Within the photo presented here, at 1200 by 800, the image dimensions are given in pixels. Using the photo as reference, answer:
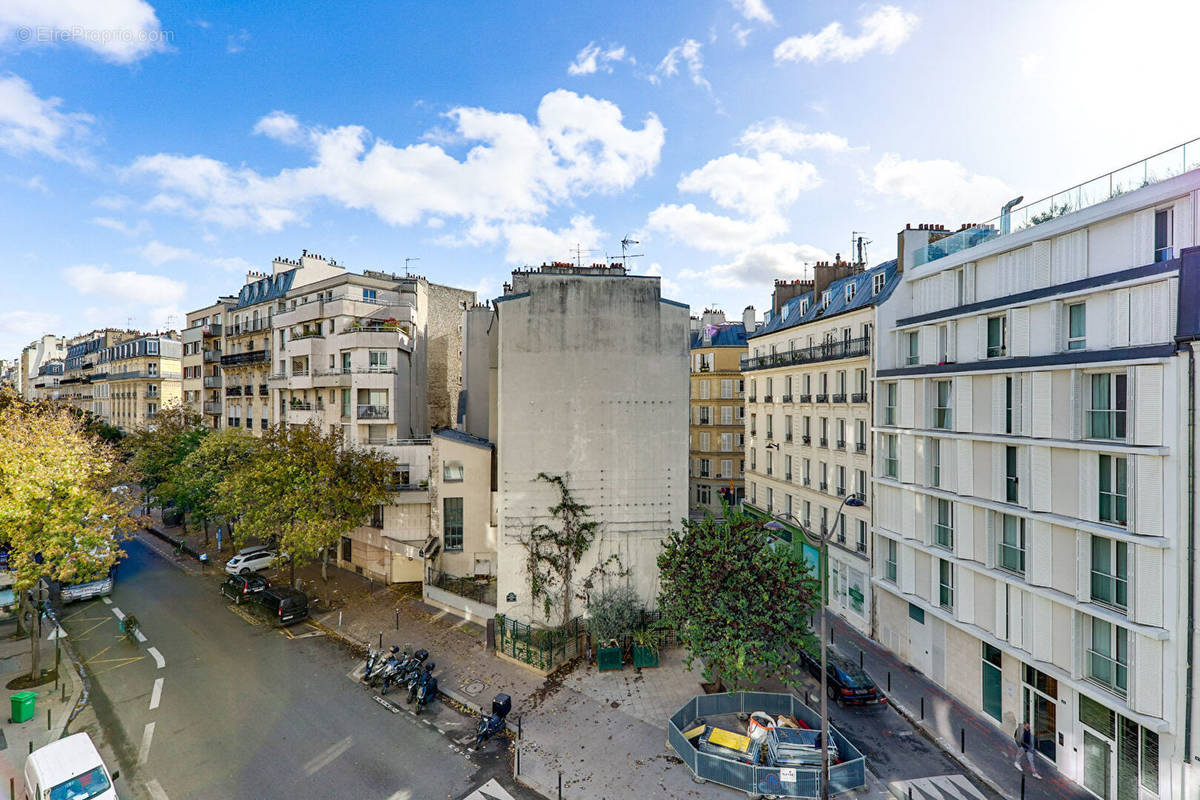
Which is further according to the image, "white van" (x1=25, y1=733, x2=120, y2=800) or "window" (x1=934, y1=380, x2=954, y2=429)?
"window" (x1=934, y1=380, x2=954, y2=429)

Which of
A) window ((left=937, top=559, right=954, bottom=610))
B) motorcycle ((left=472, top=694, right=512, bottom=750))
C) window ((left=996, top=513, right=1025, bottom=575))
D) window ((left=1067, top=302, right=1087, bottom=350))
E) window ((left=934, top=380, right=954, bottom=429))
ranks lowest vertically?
motorcycle ((left=472, top=694, right=512, bottom=750))

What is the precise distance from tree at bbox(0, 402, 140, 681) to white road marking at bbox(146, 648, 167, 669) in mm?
3174

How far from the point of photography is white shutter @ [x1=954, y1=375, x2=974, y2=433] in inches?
730

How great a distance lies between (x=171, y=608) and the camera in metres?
25.9

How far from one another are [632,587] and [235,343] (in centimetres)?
4064

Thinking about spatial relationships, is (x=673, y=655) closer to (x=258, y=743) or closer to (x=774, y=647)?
(x=774, y=647)

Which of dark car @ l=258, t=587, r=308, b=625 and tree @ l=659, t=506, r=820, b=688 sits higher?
tree @ l=659, t=506, r=820, b=688

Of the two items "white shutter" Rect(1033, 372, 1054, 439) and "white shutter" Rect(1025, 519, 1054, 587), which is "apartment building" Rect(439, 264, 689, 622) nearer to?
"white shutter" Rect(1025, 519, 1054, 587)

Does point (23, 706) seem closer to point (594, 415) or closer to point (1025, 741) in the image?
point (594, 415)

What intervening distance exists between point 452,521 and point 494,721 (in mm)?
12070

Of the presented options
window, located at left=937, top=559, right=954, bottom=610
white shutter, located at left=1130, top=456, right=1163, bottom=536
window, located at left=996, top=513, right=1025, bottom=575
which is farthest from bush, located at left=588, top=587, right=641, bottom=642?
white shutter, located at left=1130, top=456, right=1163, bottom=536

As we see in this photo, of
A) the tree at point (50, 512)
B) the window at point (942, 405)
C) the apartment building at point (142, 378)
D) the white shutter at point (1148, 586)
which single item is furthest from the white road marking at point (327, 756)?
the apartment building at point (142, 378)

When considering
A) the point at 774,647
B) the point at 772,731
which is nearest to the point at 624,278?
the point at 774,647

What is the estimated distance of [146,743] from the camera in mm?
15789
